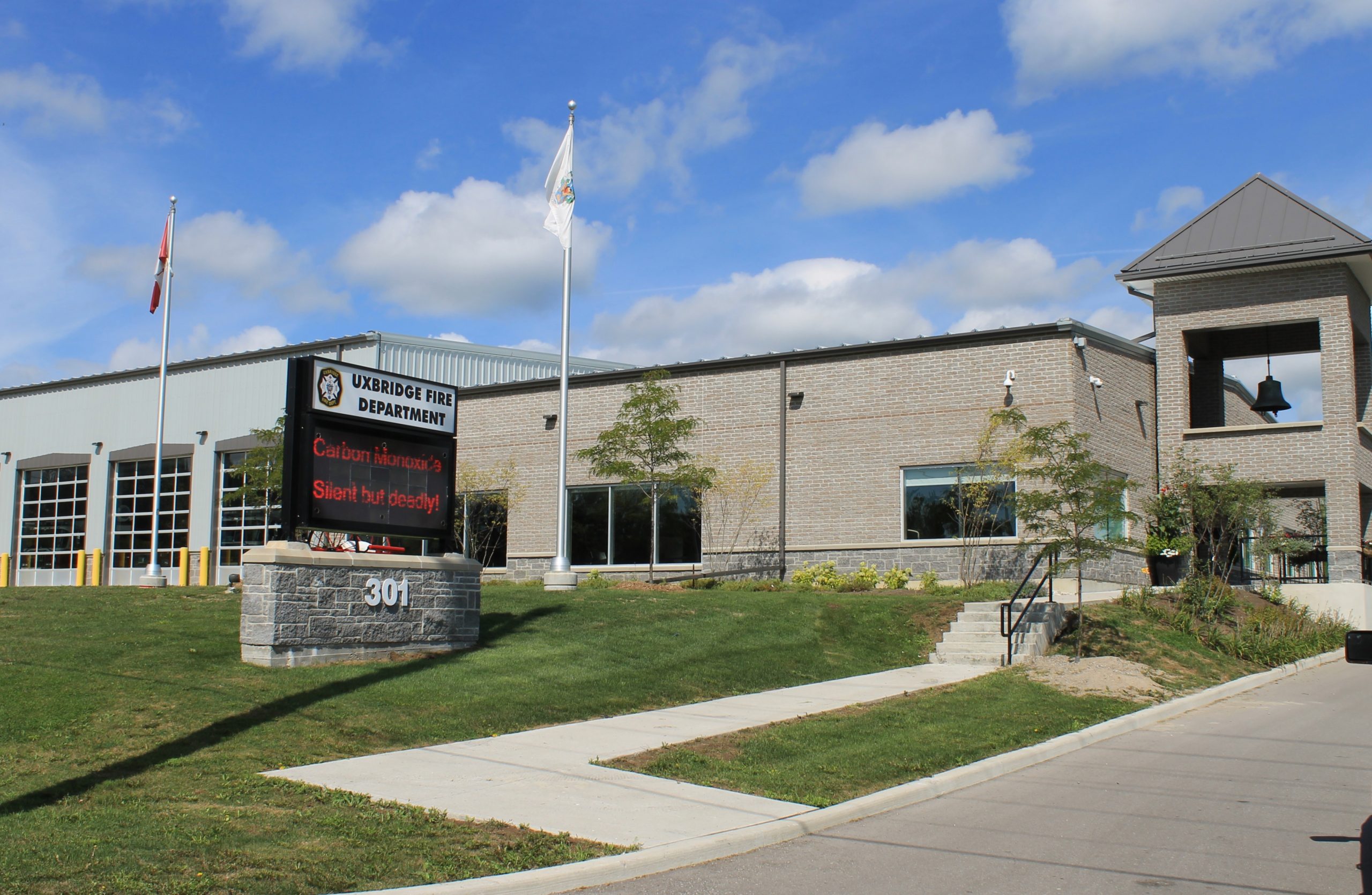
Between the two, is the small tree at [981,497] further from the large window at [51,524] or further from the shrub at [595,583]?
the large window at [51,524]

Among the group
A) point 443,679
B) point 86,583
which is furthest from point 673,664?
point 86,583

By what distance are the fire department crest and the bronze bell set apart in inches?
915

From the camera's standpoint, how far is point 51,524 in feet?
146

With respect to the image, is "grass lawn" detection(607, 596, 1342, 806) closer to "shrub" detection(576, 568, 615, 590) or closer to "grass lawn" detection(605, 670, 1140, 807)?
"grass lawn" detection(605, 670, 1140, 807)

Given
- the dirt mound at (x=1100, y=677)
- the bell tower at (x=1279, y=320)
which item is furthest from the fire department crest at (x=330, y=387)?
the bell tower at (x=1279, y=320)

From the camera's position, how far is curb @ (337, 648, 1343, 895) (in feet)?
22.3

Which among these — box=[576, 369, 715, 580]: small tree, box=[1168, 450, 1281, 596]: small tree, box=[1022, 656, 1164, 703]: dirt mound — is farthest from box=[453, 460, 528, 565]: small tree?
box=[1022, 656, 1164, 703]: dirt mound

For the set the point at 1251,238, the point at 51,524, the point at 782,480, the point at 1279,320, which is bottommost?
the point at 51,524

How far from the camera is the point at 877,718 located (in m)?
13.0

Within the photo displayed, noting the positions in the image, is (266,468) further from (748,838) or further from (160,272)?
(748,838)

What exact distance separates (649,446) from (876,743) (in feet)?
51.3

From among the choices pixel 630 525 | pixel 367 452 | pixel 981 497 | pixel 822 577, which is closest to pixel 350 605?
pixel 367 452

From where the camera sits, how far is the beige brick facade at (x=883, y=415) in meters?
25.4

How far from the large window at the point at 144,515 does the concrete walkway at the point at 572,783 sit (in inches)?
1268
